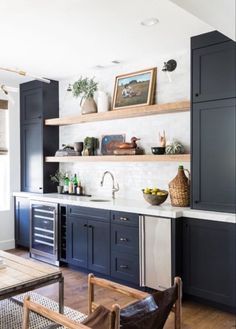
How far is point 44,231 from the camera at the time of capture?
194 inches

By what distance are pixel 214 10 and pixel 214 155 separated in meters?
1.59

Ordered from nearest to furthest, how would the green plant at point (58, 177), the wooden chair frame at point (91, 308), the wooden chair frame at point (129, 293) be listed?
the wooden chair frame at point (91, 308), the wooden chair frame at point (129, 293), the green plant at point (58, 177)

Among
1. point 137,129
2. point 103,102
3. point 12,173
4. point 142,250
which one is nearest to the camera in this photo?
point 142,250

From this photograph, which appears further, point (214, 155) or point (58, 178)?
point (58, 178)

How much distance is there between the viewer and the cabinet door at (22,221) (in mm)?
5381

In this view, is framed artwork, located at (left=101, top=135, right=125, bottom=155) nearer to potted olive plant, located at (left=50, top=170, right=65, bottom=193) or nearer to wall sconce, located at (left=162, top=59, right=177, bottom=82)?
potted olive plant, located at (left=50, top=170, right=65, bottom=193)

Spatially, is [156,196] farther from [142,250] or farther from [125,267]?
[125,267]

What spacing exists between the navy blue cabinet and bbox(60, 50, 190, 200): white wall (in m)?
0.69

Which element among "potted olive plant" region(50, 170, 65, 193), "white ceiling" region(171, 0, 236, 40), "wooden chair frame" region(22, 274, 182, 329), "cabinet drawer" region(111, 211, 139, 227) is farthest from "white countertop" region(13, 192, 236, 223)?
"white ceiling" region(171, 0, 236, 40)

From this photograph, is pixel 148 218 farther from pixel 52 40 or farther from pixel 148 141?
pixel 52 40

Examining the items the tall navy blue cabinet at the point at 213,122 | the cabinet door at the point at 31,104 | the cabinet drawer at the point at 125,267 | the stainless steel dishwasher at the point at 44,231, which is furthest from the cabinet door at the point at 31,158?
the tall navy blue cabinet at the point at 213,122

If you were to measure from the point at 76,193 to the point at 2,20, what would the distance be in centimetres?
271

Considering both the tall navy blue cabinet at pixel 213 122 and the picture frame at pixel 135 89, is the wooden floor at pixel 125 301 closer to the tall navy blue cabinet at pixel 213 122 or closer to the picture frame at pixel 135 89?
the tall navy blue cabinet at pixel 213 122

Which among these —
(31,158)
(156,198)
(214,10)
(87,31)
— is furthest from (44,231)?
(214,10)
